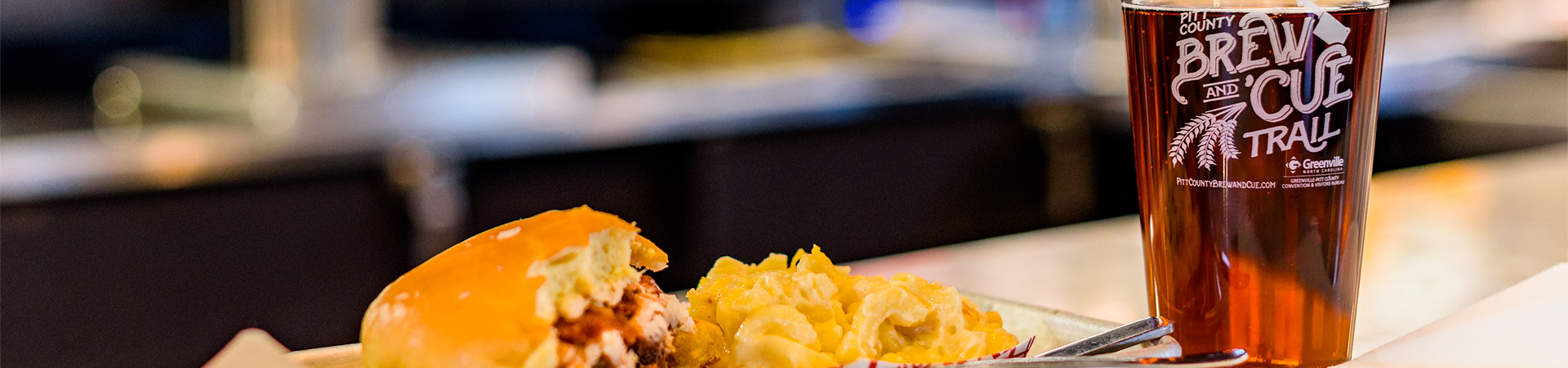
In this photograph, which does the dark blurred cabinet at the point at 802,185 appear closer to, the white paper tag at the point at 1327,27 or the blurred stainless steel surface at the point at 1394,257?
the blurred stainless steel surface at the point at 1394,257

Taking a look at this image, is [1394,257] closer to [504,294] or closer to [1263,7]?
[1263,7]

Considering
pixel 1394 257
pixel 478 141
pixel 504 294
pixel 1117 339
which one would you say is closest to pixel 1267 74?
pixel 1117 339

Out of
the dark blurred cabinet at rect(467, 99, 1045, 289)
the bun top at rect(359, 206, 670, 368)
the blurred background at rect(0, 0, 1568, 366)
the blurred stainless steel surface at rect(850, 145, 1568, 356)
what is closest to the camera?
the bun top at rect(359, 206, 670, 368)

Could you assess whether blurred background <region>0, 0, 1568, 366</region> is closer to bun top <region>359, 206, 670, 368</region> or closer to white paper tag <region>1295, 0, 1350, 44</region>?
bun top <region>359, 206, 670, 368</region>

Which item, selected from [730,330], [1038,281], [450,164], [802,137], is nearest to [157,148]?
[450,164]

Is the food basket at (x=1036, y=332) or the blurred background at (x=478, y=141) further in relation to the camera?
the blurred background at (x=478, y=141)

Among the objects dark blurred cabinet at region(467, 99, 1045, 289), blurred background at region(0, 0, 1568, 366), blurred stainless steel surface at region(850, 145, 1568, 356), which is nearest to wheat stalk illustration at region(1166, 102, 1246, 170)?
blurred stainless steel surface at region(850, 145, 1568, 356)

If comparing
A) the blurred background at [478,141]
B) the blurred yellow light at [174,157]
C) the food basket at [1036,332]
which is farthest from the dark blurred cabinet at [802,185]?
the food basket at [1036,332]

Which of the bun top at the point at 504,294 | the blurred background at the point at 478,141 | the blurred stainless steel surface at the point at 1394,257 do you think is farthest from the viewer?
the blurred background at the point at 478,141
